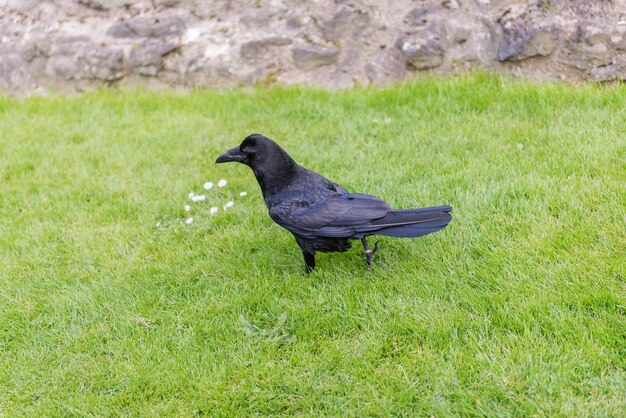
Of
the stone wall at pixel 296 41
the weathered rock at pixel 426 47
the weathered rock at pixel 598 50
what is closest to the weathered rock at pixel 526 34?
the stone wall at pixel 296 41

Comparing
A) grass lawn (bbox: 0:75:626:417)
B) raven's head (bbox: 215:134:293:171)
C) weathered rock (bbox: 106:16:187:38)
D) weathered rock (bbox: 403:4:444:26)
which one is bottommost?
grass lawn (bbox: 0:75:626:417)

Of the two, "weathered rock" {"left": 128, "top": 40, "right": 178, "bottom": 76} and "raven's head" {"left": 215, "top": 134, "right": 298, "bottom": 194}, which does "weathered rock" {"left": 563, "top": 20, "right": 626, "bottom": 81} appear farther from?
"weathered rock" {"left": 128, "top": 40, "right": 178, "bottom": 76}

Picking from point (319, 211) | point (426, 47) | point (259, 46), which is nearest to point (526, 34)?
point (426, 47)

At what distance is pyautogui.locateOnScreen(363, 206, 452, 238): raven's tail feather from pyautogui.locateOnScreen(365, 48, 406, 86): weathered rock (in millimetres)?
3272

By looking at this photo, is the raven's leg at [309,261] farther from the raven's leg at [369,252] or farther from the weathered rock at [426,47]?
the weathered rock at [426,47]

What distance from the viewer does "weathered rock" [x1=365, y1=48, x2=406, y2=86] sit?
654 cm

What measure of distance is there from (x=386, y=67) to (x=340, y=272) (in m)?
3.32

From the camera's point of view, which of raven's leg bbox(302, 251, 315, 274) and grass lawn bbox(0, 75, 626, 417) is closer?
grass lawn bbox(0, 75, 626, 417)

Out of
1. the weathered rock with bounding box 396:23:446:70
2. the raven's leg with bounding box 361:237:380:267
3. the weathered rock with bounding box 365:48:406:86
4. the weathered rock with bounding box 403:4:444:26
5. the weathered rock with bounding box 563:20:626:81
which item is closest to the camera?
the raven's leg with bounding box 361:237:380:267

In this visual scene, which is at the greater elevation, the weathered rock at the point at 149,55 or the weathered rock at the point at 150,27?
the weathered rock at the point at 150,27

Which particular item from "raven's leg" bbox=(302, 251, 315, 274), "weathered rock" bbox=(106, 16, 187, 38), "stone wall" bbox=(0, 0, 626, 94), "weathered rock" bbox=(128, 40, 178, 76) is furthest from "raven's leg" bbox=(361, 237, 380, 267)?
"weathered rock" bbox=(106, 16, 187, 38)

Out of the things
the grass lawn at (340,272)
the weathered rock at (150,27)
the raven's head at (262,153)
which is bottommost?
the grass lawn at (340,272)

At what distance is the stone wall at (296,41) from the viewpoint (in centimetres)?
582

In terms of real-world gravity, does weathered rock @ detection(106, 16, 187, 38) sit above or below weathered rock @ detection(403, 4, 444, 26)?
below
